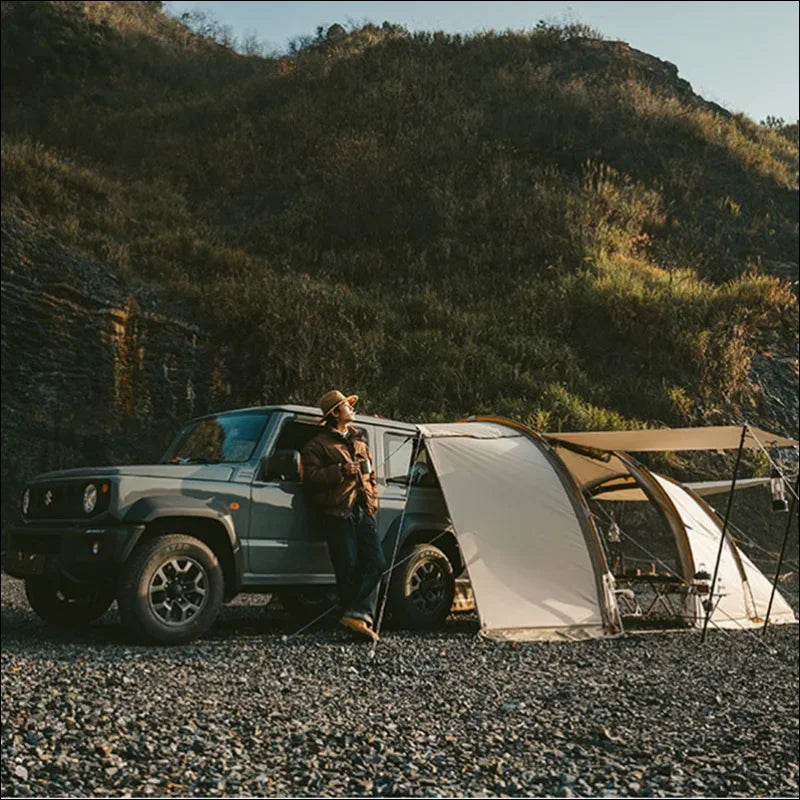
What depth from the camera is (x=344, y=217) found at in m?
25.3

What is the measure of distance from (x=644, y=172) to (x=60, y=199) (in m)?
16.0

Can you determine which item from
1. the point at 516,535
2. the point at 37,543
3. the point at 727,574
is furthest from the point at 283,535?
the point at 727,574

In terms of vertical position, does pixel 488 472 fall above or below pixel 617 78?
below

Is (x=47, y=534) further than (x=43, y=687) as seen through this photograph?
Yes

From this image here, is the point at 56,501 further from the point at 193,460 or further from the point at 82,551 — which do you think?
the point at 193,460

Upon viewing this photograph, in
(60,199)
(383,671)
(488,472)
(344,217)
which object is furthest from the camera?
(344,217)

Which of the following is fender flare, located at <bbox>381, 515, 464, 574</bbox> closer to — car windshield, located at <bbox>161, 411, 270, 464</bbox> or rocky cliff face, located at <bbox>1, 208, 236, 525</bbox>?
car windshield, located at <bbox>161, 411, 270, 464</bbox>

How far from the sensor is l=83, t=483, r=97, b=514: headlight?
802cm

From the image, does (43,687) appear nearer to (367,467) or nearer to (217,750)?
(217,750)

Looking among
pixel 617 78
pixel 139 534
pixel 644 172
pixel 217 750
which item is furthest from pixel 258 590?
pixel 617 78

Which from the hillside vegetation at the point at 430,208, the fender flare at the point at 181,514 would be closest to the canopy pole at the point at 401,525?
the fender flare at the point at 181,514

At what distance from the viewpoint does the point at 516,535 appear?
930 cm

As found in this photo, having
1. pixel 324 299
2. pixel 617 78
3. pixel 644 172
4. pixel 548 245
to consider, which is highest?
pixel 617 78

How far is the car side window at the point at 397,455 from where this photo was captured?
31.9ft
